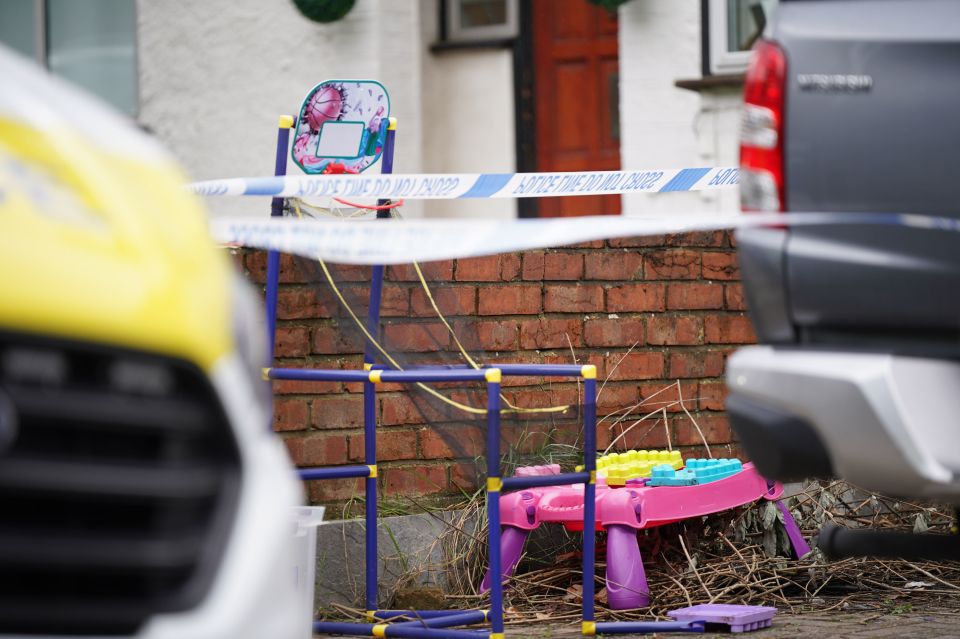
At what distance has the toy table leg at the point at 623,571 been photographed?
163 inches

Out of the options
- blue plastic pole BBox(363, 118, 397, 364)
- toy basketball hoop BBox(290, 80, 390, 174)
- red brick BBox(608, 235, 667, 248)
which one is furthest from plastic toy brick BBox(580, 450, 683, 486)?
toy basketball hoop BBox(290, 80, 390, 174)

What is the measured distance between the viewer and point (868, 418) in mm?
2314

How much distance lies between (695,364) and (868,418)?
2834mm

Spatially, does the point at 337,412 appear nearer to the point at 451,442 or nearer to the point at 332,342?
the point at 332,342

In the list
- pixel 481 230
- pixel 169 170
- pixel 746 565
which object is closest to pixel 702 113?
pixel 746 565

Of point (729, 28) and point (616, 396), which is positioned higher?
point (729, 28)

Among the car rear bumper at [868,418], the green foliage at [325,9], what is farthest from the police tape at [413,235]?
the green foliage at [325,9]

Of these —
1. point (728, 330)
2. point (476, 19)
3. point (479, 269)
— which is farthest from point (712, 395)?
point (476, 19)

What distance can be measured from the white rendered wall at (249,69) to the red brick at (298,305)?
12.4 feet

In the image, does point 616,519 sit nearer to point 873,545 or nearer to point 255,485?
point 873,545

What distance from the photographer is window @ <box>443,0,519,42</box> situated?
896 centimetres

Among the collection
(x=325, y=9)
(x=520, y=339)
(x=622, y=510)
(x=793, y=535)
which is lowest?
(x=793, y=535)

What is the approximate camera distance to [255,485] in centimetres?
164

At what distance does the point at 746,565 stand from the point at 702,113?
3997 millimetres
